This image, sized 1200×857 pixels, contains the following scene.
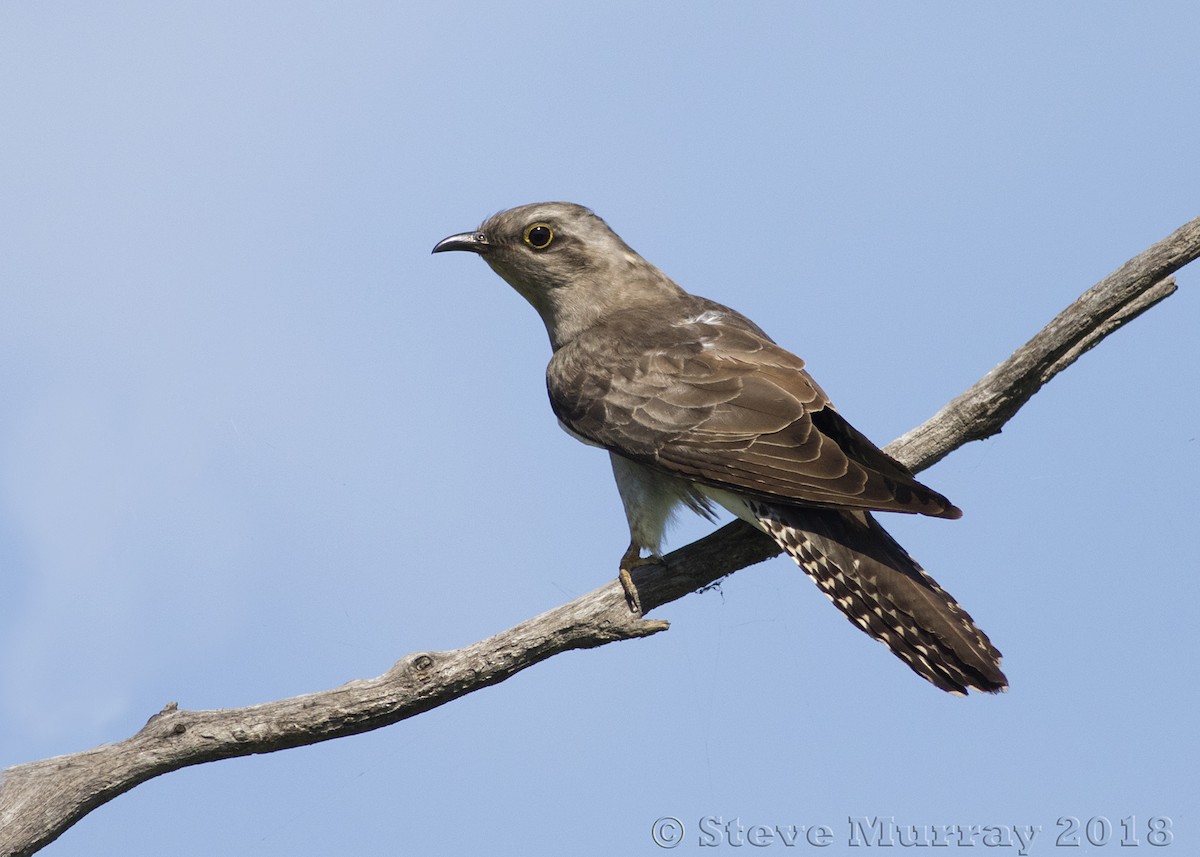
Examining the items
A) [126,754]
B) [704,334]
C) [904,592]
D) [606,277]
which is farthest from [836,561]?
[126,754]

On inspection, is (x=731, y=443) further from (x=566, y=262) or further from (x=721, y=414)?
(x=566, y=262)

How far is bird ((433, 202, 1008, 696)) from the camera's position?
204 inches

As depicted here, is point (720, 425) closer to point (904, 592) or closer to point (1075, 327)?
point (904, 592)

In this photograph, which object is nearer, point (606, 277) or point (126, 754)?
point (126, 754)

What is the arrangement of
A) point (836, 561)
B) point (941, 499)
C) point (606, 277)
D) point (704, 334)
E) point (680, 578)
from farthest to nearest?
1. point (606, 277)
2. point (704, 334)
3. point (680, 578)
4. point (836, 561)
5. point (941, 499)

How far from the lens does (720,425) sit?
565 centimetres

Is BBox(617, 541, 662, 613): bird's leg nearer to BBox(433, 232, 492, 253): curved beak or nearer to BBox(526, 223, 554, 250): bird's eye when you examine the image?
BBox(526, 223, 554, 250): bird's eye

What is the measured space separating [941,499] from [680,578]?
132cm

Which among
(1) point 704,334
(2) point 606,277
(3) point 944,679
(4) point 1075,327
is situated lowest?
(3) point 944,679

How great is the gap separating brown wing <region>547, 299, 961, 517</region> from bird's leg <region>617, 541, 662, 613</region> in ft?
1.49

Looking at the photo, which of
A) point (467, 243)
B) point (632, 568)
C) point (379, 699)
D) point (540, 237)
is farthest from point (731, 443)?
point (467, 243)

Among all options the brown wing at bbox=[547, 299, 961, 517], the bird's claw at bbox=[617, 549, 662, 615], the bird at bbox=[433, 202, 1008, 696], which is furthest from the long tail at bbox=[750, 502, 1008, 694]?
the bird's claw at bbox=[617, 549, 662, 615]

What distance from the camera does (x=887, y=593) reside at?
5293 mm

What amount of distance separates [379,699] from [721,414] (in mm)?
2041
